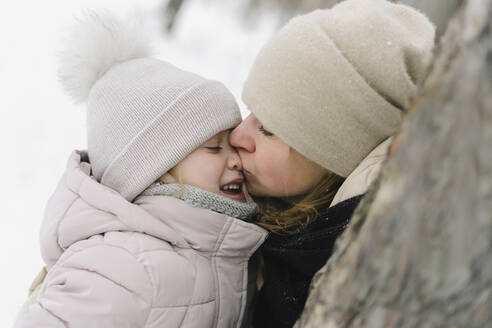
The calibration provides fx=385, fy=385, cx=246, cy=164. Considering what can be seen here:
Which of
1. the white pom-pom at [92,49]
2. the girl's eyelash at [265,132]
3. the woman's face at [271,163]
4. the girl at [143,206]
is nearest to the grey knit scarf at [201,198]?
the girl at [143,206]

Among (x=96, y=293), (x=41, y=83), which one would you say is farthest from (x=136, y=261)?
(x=41, y=83)

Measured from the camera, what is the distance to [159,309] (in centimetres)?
112

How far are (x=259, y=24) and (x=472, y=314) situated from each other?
15.1 ft

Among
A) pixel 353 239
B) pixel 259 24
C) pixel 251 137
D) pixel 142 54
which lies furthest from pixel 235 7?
pixel 353 239

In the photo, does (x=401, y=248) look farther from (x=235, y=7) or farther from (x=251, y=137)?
(x=235, y=7)

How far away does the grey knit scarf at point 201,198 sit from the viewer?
4.27 feet

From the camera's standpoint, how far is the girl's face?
135 centimetres

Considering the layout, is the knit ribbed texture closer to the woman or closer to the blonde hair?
the woman

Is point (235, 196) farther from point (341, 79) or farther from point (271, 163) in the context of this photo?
point (341, 79)

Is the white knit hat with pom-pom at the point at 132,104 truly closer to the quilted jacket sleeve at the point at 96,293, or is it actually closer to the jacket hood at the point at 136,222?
the jacket hood at the point at 136,222

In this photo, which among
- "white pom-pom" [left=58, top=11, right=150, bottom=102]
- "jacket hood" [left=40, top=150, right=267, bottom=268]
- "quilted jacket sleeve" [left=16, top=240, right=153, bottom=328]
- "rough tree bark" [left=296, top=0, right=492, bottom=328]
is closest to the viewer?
"rough tree bark" [left=296, top=0, right=492, bottom=328]

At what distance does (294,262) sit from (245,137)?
455 millimetres

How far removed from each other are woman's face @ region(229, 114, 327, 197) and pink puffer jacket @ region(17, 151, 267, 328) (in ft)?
0.56

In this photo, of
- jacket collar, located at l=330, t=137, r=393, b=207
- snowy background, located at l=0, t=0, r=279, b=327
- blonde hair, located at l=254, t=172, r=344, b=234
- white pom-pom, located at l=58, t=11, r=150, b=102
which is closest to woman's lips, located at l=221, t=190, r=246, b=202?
blonde hair, located at l=254, t=172, r=344, b=234
